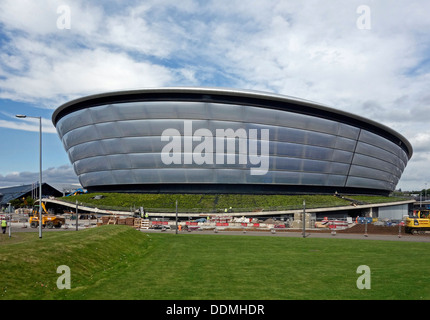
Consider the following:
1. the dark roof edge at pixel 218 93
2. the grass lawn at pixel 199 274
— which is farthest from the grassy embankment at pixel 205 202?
the grass lawn at pixel 199 274

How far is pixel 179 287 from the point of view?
40.6 ft

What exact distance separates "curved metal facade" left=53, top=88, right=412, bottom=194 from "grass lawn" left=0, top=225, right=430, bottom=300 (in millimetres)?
43946

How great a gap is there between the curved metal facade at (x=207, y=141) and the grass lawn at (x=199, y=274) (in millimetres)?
43946

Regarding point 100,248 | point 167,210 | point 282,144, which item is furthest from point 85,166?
point 100,248

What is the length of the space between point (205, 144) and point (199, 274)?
4964cm

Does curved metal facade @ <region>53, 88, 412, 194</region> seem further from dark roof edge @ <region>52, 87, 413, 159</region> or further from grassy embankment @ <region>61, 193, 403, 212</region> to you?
grassy embankment @ <region>61, 193, 403, 212</region>

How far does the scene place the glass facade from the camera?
63812 millimetres

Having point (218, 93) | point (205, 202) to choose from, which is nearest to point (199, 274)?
point (205, 202)

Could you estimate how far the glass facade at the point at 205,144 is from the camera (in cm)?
6381

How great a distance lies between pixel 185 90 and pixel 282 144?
2069 centimetres

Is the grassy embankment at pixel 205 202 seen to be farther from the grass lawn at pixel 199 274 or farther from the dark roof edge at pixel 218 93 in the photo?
the grass lawn at pixel 199 274

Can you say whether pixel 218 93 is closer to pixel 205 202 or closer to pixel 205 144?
pixel 205 144

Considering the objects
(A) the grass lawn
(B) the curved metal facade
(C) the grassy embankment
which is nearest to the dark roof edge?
(B) the curved metal facade
